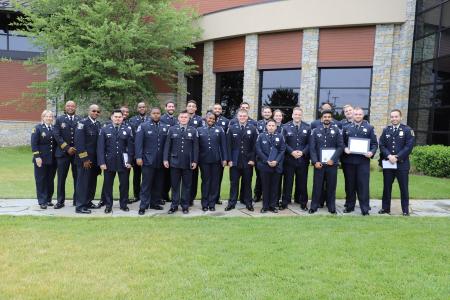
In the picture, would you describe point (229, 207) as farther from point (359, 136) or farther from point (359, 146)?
point (359, 136)

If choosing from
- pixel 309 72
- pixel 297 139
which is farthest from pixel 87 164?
pixel 309 72

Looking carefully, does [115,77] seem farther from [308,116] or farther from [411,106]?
[411,106]

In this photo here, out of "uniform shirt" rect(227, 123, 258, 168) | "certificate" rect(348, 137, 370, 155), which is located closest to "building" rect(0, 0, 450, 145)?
"certificate" rect(348, 137, 370, 155)

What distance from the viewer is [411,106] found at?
16.3 meters

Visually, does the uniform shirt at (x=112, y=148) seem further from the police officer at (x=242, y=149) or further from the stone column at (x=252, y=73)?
the stone column at (x=252, y=73)

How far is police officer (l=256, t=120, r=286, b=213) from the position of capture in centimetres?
791

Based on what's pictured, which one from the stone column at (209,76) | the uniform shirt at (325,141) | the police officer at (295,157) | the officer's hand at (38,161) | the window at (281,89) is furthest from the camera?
the stone column at (209,76)

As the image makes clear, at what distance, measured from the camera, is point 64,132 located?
8.05m

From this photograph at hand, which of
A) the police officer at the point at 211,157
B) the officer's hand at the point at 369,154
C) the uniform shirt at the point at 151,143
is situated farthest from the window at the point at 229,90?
the officer's hand at the point at 369,154

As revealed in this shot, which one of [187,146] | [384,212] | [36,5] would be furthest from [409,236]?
[36,5]

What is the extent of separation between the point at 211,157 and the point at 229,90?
1269 centimetres

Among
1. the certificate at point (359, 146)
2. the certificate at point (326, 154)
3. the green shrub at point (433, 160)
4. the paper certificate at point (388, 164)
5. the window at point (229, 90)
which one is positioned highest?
the window at point (229, 90)

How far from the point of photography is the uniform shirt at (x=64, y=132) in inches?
309

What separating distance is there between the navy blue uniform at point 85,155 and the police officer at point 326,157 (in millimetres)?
4058
